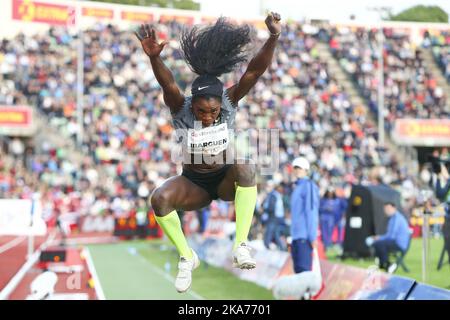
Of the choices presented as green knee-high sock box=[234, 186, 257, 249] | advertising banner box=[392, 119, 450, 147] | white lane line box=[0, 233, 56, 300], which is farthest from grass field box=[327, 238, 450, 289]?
advertising banner box=[392, 119, 450, 147]

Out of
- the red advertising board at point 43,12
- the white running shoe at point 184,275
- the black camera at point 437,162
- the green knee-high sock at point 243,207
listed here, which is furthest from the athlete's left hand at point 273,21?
the red advertising board at point 43,12

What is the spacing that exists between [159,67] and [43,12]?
2092cm

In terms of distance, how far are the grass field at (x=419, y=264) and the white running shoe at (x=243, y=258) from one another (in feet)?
19.3

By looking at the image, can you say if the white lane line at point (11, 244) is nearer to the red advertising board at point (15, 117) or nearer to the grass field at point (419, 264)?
the red advertising board at point (15, 117)

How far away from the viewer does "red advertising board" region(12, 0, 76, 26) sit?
23.5 metres

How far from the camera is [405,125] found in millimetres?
24188

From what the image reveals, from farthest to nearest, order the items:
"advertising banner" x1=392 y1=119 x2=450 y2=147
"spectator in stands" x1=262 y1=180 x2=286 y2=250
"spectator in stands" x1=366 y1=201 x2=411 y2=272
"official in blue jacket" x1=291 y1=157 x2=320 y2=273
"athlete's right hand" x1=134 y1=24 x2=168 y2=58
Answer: "advertising banner" x1=392 y1=119 x2=450 y2=147 → "spectator in stands" x1=262 y1=180 x2=286 y2=250 → "spectator in stands" x1=366 y1=201 x2=411 y2=272 → "official in blue jacket" x1=291 y1=157 x2=320 y2=273 → "athlete's right hand" x1=134 y1=24 x2=168 y2=58

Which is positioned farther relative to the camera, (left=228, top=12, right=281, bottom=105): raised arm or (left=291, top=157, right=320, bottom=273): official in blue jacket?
(left=291, top=157, right=320, bottom=273): official in blue jacket

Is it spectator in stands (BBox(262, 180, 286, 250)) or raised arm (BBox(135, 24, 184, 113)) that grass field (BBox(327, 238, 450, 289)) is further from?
raised arm (BBox(135, 24, 184, 113))

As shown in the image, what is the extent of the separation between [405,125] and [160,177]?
8.85 metres

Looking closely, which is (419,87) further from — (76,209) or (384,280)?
(384,280)

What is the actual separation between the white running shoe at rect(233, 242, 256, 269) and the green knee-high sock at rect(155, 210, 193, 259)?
0.37m

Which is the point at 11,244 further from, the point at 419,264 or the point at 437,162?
the point at 437,162
